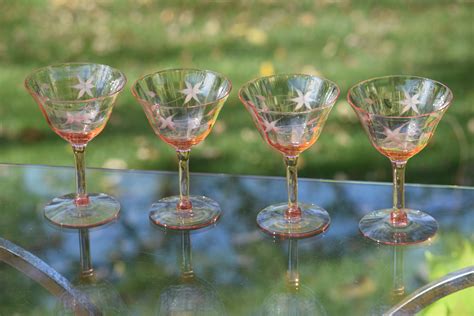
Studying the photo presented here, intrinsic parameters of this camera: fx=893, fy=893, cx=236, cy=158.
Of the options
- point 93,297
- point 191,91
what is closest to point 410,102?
point 191,91

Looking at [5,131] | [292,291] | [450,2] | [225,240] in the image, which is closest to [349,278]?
[292,291]

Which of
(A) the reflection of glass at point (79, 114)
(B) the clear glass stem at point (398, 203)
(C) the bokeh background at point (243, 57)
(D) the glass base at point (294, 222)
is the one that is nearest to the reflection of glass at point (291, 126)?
(D) the glass base at point (294, 222)

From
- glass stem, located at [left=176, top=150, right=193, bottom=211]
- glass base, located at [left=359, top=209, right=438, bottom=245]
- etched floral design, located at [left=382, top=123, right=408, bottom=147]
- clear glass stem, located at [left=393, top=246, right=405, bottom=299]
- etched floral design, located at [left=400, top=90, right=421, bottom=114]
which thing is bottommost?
clear glass stem, located at [left=393, top=246, right=405, bottom=299]

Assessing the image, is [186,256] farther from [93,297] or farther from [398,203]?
[398,203]

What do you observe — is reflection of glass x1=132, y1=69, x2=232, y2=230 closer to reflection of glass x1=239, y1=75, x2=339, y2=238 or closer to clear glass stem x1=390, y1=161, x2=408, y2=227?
reflection of glass x1=239, y1=75, x2=339, y2=238

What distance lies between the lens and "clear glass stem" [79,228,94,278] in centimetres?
134

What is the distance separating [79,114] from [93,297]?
308mm

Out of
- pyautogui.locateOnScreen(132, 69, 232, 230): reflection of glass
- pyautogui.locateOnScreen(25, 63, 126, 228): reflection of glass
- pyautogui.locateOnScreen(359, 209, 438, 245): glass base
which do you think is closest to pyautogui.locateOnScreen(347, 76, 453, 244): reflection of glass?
pyautogui.locateOnScreen(359, 209, 438, 245): glass base

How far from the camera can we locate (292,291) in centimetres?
128

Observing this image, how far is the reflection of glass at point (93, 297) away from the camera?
1.24 metres

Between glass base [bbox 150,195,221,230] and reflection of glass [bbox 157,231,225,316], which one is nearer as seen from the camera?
reflection of glass [bbox 157,231,225,316]

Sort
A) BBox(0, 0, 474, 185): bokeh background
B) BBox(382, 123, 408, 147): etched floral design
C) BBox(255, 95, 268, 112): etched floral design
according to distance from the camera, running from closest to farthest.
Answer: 1. BBox(382, 123, 408, 147): etched floral design
2. BBox(255, 95, 268, 112): etched floral design
3. BBox(0, 0, 474, 185): bokeh background

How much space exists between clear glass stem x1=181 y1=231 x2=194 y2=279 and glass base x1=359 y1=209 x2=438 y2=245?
0.90 feet

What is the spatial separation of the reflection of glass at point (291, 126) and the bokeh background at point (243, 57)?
63.2 inches
